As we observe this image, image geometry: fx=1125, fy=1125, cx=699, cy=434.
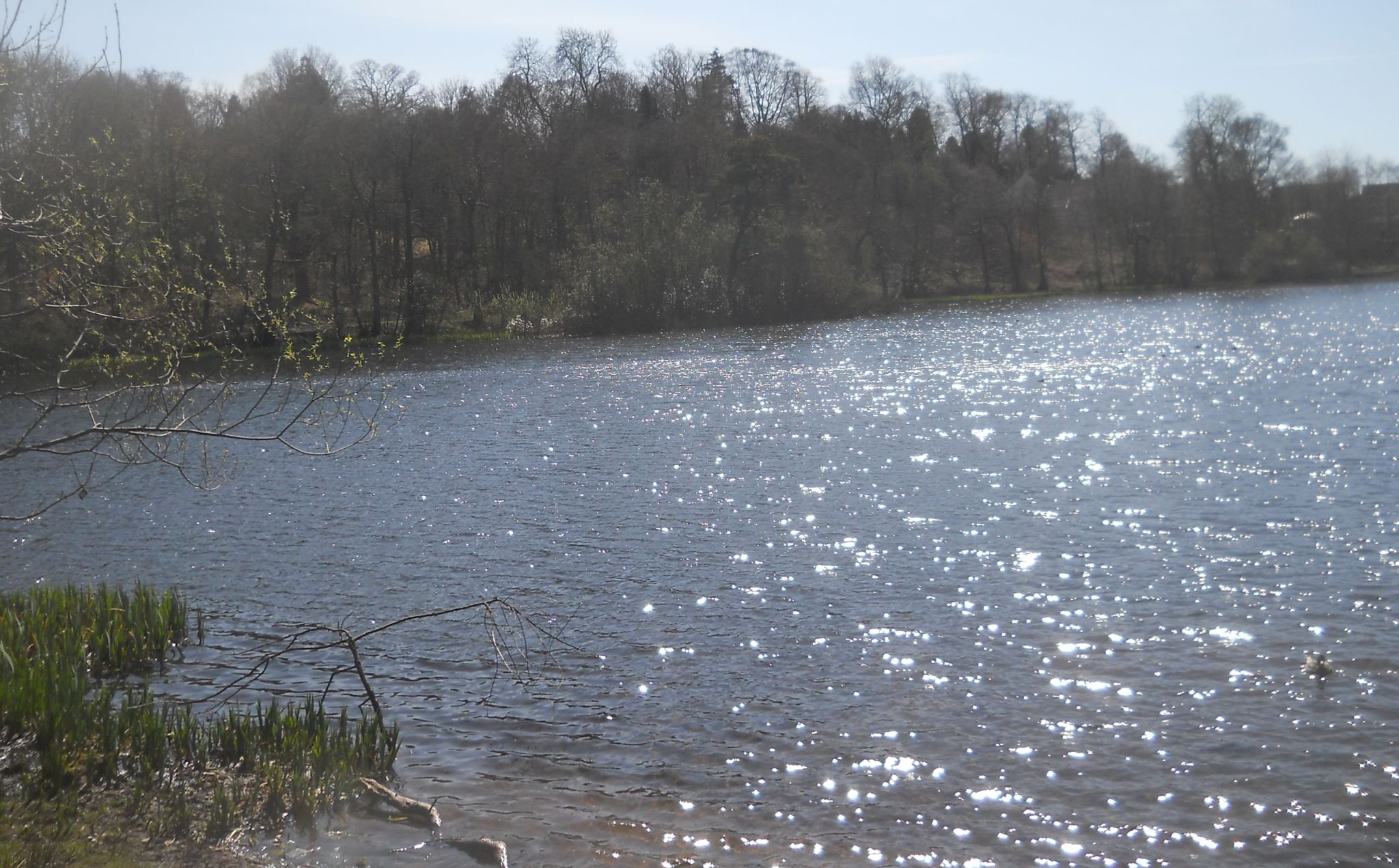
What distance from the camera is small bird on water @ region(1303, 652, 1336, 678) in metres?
9.70

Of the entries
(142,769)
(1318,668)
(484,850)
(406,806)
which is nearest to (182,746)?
(142,769)

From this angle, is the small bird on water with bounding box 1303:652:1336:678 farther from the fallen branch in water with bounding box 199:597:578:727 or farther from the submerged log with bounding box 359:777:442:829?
the submerged log with bounding box 359:777:442:829

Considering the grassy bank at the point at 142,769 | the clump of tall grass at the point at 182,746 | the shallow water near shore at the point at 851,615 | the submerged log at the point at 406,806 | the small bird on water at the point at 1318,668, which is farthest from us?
the small bird on water at the point at 1318,668

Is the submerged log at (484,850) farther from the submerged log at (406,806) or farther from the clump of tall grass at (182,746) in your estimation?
the clump of tall grass at (182,746)

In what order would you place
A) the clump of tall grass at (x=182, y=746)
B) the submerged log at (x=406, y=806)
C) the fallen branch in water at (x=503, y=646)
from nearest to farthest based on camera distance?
1. the clump of tall grass at (x=182, y=746)
2. the submerged log at (x=406, y=806)
3. the fallen branch in water at (x=503, y=646)

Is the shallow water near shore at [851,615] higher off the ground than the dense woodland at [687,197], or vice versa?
the dense woodland at [687,197]

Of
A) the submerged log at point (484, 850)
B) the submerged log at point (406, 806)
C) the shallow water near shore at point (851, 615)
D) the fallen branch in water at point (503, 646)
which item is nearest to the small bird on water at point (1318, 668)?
the shallow water near shore at point (851, 615)

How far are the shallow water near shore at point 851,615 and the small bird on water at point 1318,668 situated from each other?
0.18 m

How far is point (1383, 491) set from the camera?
16578 mm

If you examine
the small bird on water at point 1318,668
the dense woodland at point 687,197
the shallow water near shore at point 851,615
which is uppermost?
the dense woodland at point 687,197

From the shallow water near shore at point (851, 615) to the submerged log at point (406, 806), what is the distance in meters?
0.17

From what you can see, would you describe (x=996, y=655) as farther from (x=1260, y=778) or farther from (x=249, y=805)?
(x=249, y=805)

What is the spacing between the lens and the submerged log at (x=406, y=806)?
7.25 m

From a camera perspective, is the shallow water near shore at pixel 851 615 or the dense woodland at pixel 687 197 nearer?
the shallow water near shore at pixel 851 615
